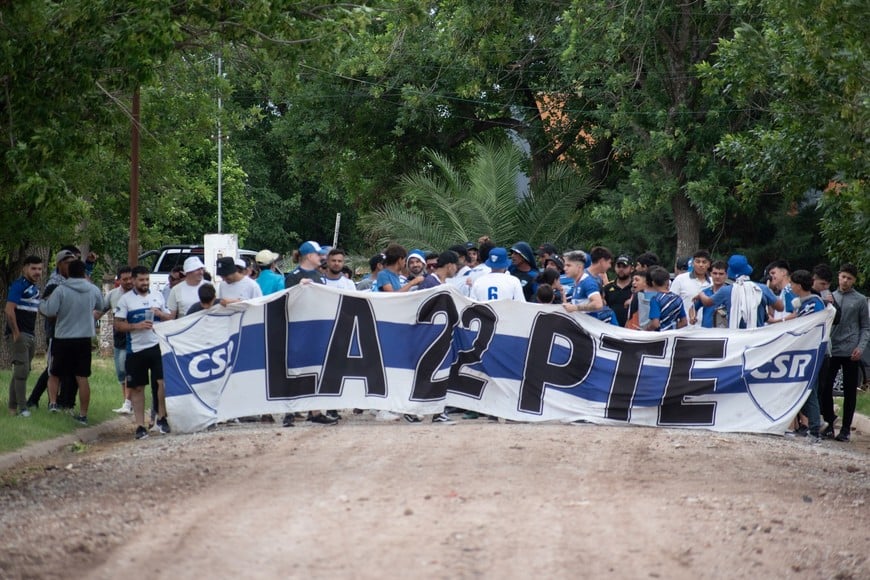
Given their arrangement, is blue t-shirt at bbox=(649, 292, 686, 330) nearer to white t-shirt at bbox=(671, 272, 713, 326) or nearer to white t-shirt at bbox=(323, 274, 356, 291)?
white t-shirt at bbox=(671, 272, 713, 326)

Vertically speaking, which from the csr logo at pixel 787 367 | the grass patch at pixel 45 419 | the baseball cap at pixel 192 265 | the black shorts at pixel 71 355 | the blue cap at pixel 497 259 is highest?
the blue cap at pixel 497 259

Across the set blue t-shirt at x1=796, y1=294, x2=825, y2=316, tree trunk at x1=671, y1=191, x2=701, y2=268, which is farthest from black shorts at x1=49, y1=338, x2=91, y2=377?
tree trunk at x1=671, y1=191, x2=701, y2=268

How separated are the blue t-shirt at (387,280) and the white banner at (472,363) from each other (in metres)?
0.86

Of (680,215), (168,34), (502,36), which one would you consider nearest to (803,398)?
(168,34)

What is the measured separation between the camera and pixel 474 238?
2812 cm

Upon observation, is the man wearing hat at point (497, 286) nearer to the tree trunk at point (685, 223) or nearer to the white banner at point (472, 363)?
the white banner at point (472, 363)

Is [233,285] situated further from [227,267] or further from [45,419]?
[45,419]

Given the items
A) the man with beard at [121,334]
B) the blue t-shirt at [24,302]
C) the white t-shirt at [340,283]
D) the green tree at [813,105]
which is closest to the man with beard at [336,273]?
the white t-shirt at [340,283]

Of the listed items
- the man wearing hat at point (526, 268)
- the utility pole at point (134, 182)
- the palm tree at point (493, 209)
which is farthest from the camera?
the palm tree at point (493, 209)

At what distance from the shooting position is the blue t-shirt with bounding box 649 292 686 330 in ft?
47.6

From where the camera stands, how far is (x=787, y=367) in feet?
46.2

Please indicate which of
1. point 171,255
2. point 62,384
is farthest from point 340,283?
point 171,255

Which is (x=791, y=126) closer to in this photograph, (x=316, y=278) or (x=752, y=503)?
(x=316, y=278)

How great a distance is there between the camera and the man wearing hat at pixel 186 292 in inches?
583
